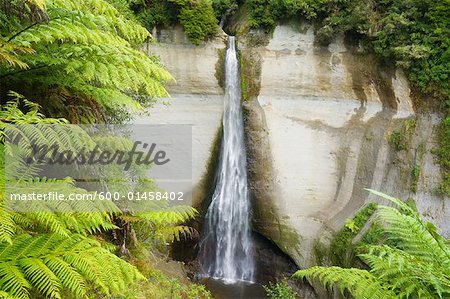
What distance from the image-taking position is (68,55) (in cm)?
317

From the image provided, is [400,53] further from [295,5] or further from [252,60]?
[252,60]

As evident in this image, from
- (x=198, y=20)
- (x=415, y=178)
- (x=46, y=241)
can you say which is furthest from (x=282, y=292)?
(x=198, y=20)

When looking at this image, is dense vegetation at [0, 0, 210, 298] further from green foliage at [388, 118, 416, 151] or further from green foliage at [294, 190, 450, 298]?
green foliage at [388, 118, 416, 151]

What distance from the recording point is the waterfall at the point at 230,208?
34.5 ft

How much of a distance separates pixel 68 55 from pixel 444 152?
32.8 feet

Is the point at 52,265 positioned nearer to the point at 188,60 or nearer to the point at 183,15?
the point at 188,60

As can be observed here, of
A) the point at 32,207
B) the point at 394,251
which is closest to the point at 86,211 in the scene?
the point at 32,207

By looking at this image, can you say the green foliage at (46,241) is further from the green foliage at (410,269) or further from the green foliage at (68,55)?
the green foliage at (410,269)

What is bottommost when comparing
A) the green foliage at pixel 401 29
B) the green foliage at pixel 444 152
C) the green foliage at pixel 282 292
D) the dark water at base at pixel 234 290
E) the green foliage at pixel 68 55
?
the dark water at base at pixel 234 290

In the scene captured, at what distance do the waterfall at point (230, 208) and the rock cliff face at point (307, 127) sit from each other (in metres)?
0.32

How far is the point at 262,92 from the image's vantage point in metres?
11.4

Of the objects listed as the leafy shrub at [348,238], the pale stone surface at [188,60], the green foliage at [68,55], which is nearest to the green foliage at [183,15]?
the pale stone surface at [188,60]

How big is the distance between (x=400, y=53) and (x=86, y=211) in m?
9.74

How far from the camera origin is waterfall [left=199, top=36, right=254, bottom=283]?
1052 cm
